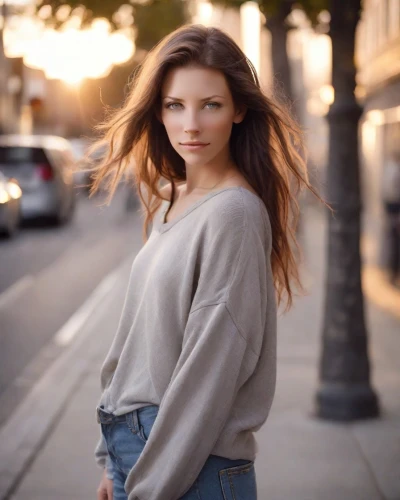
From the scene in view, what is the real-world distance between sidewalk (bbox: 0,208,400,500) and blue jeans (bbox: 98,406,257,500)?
2215mm

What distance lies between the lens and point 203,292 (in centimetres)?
210

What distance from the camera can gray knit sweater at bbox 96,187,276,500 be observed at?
6.86 ft

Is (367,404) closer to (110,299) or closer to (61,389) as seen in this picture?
(61,389)

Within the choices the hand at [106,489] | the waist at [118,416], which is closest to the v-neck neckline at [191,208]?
the waist at [118,416]

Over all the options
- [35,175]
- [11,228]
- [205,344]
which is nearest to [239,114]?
[205,344]

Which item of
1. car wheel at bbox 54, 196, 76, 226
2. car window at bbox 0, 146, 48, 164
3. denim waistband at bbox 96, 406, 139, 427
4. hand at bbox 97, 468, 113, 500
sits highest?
denim waistband at bbox 96, 406, 139, 427

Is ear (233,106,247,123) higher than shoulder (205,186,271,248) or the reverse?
higher

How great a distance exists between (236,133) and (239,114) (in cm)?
7

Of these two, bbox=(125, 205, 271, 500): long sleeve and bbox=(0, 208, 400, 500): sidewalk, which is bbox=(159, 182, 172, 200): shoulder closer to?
bbox=(125, 205, 271, 500): long sleeve

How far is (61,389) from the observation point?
658cm

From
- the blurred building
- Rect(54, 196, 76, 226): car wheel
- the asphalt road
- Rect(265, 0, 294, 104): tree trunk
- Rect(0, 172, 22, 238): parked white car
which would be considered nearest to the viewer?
the asphalt road

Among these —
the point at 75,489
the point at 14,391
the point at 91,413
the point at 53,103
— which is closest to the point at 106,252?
the point at 14,391

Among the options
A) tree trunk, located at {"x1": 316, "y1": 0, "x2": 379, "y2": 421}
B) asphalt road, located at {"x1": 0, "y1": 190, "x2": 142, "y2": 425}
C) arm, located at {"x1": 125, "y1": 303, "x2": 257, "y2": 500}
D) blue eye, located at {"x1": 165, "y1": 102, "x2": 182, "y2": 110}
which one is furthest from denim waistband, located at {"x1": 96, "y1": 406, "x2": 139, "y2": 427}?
tree trunk, located at {"x1": 316, "y1": 0, "x2": 379, "y2": 421}

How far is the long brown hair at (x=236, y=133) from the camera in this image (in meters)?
2.30
